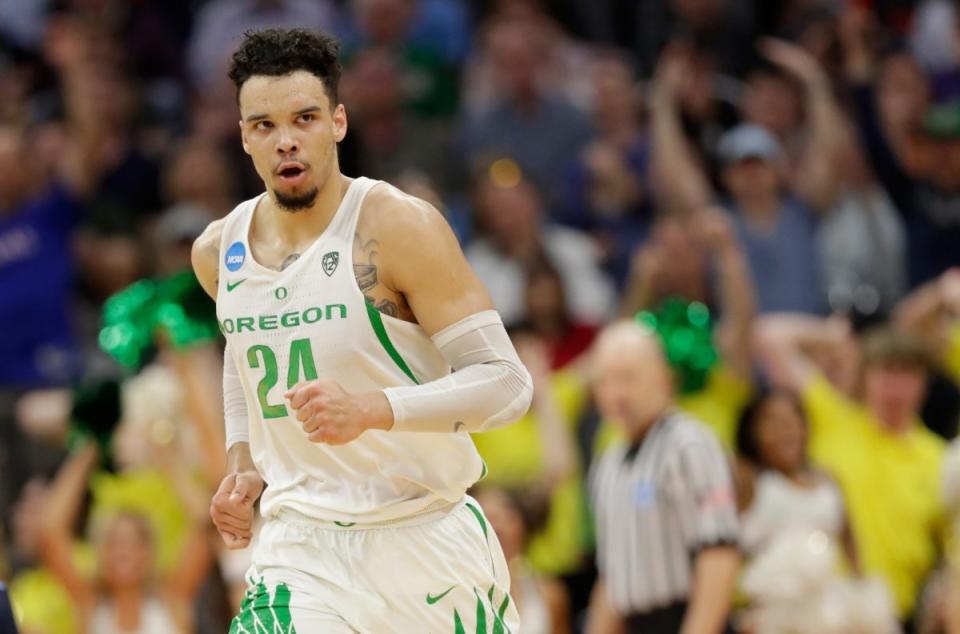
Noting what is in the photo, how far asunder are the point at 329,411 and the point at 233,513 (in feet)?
2.38

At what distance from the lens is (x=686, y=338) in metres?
9.20

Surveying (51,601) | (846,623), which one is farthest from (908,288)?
(51,601)

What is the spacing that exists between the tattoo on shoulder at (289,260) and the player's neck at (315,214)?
4 cm

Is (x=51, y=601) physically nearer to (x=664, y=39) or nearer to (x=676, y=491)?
(x=676, y=491)

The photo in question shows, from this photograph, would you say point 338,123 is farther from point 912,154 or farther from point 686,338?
point 912,154

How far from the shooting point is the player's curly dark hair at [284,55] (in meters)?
4.67

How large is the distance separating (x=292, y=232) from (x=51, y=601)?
476 centimetres

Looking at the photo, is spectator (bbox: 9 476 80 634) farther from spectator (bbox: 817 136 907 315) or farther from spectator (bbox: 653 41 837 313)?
spectator (bbox: 817 136 907 315)

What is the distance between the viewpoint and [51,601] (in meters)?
8.96

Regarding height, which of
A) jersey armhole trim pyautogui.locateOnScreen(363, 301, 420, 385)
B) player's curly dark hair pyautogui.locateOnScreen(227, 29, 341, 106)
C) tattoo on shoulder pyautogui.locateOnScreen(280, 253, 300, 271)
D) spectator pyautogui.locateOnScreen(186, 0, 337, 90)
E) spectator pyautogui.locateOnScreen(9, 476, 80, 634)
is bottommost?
spectator pyautogui.locateOnScreen(9, 476, 80, 634)

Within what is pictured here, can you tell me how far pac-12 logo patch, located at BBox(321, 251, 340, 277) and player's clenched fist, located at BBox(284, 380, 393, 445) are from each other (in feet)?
1.66

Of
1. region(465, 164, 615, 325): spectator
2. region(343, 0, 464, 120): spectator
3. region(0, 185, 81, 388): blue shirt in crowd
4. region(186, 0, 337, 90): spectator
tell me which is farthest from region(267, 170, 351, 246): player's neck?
region(186, 0, 337, 90): spectator

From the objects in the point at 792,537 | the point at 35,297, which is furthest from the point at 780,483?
the point at 35,297

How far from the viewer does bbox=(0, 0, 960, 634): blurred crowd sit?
877 cm
